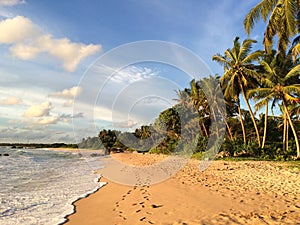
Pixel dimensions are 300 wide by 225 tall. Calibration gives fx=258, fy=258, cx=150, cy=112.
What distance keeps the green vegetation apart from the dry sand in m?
7.07

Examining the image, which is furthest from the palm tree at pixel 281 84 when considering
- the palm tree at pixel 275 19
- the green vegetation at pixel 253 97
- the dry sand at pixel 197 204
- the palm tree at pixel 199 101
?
the palm tree at pixel 199 101

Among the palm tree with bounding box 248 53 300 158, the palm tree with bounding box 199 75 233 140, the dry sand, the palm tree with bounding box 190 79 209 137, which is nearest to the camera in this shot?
the dry sand

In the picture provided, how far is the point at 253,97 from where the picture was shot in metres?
21.8

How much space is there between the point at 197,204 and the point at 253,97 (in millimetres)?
17395

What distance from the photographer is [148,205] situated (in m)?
6.60

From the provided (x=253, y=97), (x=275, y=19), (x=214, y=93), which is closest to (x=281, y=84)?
(x=253, y=97)

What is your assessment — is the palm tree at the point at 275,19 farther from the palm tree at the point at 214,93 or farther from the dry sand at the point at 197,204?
the palm tree at the point at 214,93

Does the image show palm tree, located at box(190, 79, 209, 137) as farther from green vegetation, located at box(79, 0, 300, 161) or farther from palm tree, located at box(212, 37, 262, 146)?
palm tree, located at box(212, 37, 262, 146)

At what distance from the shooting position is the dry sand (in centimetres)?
529

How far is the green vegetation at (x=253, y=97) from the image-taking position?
1283cm

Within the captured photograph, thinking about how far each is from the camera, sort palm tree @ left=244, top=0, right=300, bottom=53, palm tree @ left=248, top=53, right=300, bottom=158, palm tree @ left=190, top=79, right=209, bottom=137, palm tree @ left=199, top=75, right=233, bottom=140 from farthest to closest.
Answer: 1. palm tree @ left=190, top=79, right=209, bottom=137
2. palm tree @ left=199, top=75, right=233, bottom=140
3. palm tree @ left=248, top=53, right=300, bottom=158
4. palm tree @ left=244, top=0, right=300, bottom=53

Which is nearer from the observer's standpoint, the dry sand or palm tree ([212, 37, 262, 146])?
the dry sand

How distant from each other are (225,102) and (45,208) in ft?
78.6

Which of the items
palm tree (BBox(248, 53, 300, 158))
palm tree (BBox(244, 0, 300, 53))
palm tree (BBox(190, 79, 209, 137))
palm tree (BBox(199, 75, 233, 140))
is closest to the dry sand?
palm tree (BBox(244, 0, 300, 53))
